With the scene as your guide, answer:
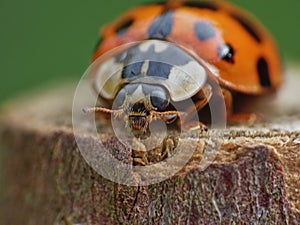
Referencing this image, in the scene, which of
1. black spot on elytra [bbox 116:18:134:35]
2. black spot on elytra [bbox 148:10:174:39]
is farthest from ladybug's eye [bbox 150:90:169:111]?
black spot on elytra [bbox 116:18:134:35]

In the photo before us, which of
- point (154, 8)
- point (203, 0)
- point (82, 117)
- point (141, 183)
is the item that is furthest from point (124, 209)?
point (203, 0)

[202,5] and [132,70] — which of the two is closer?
[132,70]

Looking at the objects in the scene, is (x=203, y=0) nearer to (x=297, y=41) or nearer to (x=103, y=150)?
(x=103, y=150)

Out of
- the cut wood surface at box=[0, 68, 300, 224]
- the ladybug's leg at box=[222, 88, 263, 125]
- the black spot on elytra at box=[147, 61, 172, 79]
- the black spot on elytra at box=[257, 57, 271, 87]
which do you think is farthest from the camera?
the black spot on elytra at box=[257, 57, 271, 87]

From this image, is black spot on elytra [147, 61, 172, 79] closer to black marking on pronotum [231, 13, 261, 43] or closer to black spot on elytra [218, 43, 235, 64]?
black spot on elytra [218, 43, 235, 64]

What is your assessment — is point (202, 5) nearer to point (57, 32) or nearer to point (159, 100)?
point (159, 100)

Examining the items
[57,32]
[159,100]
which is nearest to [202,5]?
[159,100]

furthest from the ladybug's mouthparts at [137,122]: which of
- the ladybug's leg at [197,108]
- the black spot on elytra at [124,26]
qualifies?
the black spot on elytra at [124,26]
